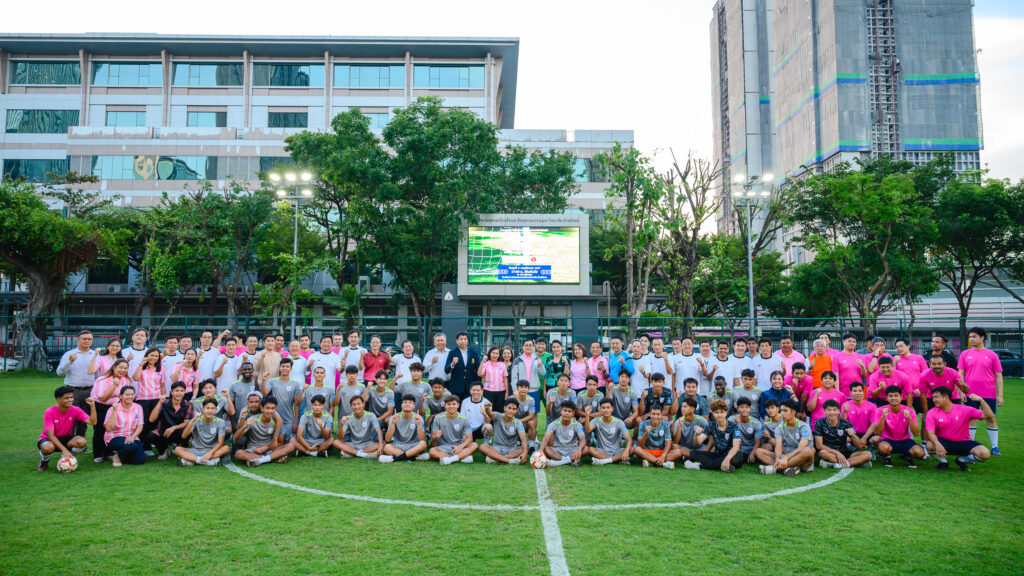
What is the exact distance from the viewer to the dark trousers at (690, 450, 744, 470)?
8.15 m

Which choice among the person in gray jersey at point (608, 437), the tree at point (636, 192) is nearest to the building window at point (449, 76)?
the tree at point (636, 192)

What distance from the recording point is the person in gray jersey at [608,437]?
8523 millimetres

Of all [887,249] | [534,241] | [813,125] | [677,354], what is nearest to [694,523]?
[677,354]

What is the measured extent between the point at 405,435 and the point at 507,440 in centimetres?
151

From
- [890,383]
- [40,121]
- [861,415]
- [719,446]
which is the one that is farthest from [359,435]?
[40,121]

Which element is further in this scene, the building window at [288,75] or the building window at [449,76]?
the building window at [449,76]

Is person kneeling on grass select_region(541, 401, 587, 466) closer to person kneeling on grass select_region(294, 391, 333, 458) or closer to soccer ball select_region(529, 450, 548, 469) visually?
soccer ball select_region(529, 450, 548, 469)

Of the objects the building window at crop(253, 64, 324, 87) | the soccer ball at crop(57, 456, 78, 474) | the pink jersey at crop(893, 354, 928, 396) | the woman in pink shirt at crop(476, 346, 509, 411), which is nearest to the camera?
the soccer ball at crop(57, 456, 78, 474)

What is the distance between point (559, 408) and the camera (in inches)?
366

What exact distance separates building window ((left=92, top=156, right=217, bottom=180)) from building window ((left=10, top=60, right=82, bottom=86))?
9344 mm

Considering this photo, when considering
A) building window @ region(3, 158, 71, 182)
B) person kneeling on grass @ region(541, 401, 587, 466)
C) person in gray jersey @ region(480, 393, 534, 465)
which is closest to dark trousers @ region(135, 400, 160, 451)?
person in gray jersey @ region(480, 393, 534, 465)

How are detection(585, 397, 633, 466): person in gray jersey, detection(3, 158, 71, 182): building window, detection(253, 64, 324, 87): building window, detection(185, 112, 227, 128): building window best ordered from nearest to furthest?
detection(585, 397, 633, 466): person in gray jersey
detection(3, 158, 71, 182): building window
detection(185, 112, 227, 128): building window
detection(253, 64, 324, 87): building window

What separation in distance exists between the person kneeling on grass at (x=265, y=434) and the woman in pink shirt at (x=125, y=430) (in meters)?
1.25

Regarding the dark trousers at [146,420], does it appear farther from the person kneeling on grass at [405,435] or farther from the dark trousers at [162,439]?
the person kneeling on grass at [405,435]
